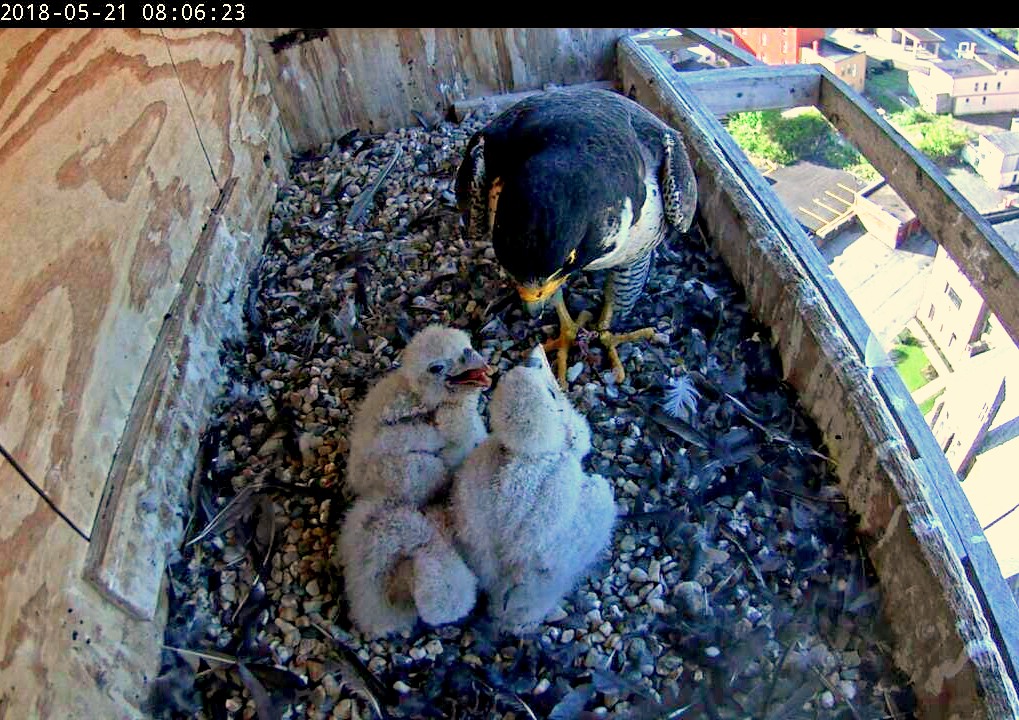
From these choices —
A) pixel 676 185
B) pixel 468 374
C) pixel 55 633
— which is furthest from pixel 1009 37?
pixel 55 633

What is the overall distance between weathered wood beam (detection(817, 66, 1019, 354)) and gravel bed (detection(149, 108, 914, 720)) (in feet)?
1.76

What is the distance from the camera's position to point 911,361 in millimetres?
2221

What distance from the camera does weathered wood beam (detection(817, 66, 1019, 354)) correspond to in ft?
6.24

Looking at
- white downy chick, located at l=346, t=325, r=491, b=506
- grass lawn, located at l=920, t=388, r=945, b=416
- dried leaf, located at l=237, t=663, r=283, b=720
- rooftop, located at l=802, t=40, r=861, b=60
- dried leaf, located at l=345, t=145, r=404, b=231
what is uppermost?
white downy chick, located at l=346, t=325, r=491, b=506

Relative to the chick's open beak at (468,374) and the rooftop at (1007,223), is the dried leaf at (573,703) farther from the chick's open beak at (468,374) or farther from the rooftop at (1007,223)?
the rooftop at (1007,223)

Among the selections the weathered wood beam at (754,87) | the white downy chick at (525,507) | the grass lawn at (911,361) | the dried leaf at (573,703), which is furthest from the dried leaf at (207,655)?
the weathered wood beam at (754,87)

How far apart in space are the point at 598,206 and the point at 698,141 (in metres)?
1.05

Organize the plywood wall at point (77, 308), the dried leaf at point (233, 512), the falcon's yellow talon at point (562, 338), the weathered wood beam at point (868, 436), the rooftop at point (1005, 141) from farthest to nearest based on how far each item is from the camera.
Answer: the falcon's yellow talon at point (562, 338), the rooftop at point (1005, 141), the dried leaf at point (233, 512), the weathered wood beam at point (868, 436), the plywood wall at point (77, 308)

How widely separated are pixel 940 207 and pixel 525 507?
1.43 metres

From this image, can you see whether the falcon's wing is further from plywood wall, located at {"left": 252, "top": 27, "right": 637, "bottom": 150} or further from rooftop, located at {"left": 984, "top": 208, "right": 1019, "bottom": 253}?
plywood wall, located at {"left": 252, "top": 27, "right": 637, "bottom": 150}

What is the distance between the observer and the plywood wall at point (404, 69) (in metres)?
3.20

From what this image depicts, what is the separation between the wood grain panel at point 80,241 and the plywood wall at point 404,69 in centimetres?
110

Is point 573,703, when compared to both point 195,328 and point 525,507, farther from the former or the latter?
point 195,328
